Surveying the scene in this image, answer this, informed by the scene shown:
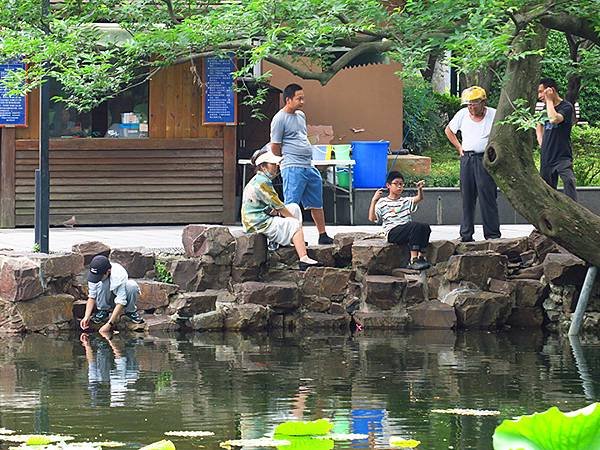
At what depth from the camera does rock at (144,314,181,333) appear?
13758 mm

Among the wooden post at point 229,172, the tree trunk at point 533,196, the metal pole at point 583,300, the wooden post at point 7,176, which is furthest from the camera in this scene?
the wooden post at point 229,172

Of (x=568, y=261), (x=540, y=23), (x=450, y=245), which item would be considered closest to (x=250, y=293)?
(x=450, y=245)

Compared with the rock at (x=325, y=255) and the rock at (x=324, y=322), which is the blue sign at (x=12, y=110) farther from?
the rock at (x=324, y=322)

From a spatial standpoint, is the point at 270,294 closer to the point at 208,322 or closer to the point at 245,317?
the point at 245,317

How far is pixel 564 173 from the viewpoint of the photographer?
48.1 feet

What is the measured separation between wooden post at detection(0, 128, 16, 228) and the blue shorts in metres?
4.88

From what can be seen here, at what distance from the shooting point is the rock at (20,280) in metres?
13.5

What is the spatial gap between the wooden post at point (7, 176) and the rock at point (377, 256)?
556 centimetres

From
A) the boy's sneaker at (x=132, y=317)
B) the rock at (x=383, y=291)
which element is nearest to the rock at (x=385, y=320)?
the rock at (x=383, y=291)

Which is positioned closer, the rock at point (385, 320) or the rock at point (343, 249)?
the rock at point (385, 320)

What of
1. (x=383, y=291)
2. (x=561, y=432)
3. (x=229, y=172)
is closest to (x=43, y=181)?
(x=383, y=291)

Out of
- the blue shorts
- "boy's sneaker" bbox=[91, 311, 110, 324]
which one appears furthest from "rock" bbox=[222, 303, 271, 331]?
the blue shorts

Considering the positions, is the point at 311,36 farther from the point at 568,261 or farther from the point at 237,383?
the point at 568,261

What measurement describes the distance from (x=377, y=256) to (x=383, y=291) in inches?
17.4
